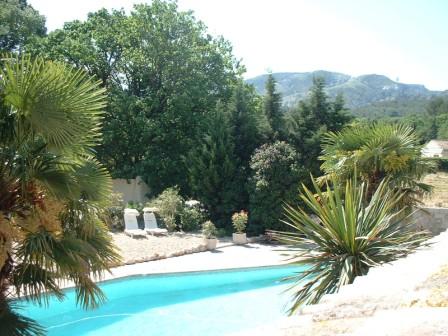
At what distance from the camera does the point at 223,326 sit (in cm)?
1064

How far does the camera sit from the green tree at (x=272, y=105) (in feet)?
68.9

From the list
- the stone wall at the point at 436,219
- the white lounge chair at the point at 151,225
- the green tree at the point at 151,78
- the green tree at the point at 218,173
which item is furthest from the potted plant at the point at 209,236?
the stone wall at the point at 436,219

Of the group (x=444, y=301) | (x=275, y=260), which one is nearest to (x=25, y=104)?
(x=444, y=301)

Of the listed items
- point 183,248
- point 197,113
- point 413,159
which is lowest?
point 183,248

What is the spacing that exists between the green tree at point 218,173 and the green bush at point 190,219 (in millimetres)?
861

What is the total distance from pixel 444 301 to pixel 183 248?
15070mm

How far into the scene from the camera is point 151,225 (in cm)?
1877

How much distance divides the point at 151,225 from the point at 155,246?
200cm

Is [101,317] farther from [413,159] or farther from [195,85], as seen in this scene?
[195,85]

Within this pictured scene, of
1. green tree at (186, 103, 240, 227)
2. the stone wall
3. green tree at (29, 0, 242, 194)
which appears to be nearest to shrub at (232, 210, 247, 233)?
green tree at (186, 103, 240, 227)

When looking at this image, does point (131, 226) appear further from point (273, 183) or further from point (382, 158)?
point (382, 158)

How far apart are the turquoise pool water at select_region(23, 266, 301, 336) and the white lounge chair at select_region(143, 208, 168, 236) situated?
448 cm

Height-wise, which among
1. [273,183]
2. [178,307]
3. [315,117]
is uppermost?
[315,117]

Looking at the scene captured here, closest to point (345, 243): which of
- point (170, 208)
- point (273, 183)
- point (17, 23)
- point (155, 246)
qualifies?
point (155, 246)
